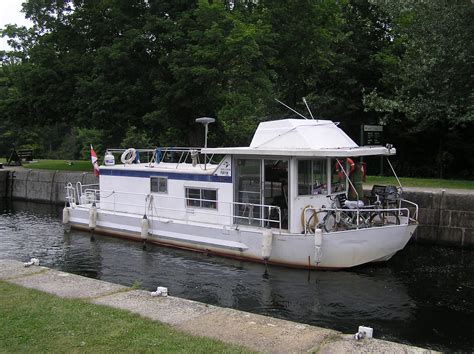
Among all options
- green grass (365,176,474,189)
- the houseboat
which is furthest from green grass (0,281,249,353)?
green grass (365,176,474,189)

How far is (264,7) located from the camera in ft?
95.9

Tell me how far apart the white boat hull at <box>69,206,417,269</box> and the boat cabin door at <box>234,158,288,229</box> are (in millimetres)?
407

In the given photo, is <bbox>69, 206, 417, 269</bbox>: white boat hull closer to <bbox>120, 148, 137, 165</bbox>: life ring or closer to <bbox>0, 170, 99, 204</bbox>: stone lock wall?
<bbox>120, 148, 137, 165</bbox>: life ring

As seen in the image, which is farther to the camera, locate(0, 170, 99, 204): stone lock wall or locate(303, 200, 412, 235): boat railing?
locate(0, 170, 99, 204): stone lock wall

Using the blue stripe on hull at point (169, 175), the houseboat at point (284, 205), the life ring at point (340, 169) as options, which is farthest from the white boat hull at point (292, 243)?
the life ring at point (340, 169)

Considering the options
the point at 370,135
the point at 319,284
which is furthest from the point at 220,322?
the point at 370,135

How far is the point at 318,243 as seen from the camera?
13.9m

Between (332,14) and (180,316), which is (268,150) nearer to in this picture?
(180,316)

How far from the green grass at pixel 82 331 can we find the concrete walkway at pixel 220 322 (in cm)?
33

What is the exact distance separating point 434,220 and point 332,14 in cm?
1572

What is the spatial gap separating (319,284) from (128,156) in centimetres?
1102

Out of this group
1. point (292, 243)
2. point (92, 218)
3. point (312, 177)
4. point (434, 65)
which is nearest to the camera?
point (292, 243)

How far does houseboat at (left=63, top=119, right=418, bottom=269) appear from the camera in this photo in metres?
14.3

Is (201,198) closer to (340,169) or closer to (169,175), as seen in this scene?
(169,175)
